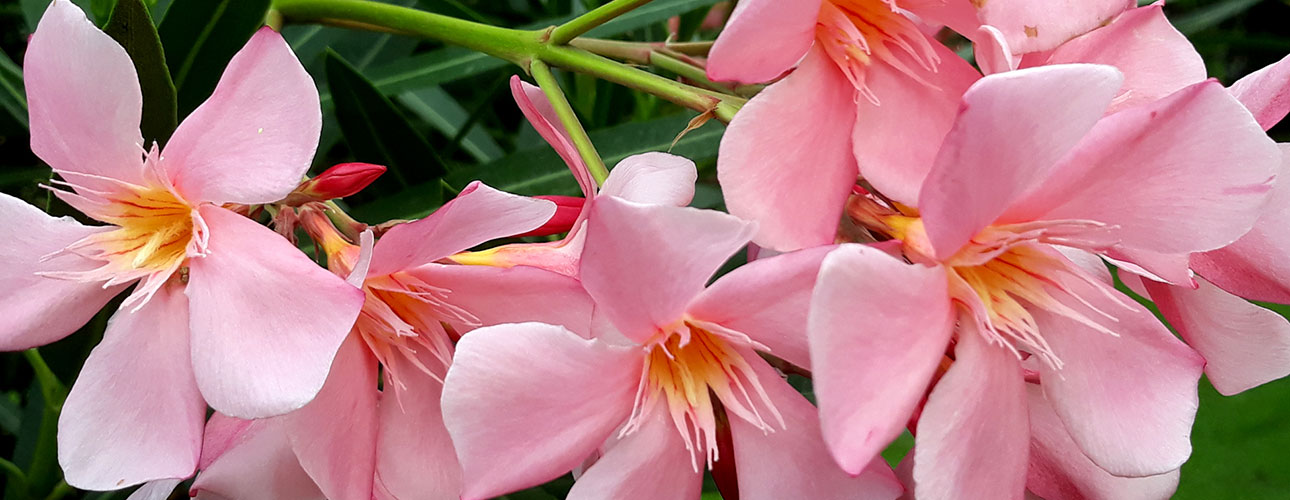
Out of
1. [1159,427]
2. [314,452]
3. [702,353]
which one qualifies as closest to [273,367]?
[314,452]

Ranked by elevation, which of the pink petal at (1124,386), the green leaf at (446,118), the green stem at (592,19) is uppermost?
the green stem at (592,19)

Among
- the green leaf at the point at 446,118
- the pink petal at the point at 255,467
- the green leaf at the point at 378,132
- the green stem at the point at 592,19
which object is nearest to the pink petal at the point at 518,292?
the pink petal at the point at 255,467

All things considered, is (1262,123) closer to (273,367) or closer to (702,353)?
(702,353)

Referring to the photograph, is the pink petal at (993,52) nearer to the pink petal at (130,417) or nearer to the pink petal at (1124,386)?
the pink petal at (1124,386)

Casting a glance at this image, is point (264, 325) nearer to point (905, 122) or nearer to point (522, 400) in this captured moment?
point (522, 400)

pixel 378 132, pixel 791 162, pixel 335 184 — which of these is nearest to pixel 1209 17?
pixel 378 132

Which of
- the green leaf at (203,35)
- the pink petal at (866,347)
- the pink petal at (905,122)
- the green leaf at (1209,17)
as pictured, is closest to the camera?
the pink petal at (866,347)
